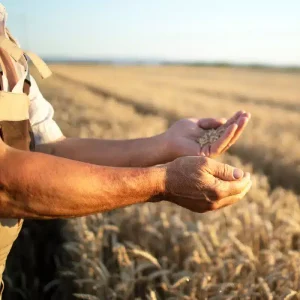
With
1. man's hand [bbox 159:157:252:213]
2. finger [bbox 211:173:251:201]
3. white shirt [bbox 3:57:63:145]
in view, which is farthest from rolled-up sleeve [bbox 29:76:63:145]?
finger [bbox 211:173:251:201]

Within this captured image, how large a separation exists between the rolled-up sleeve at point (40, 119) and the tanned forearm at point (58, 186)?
0.50 meters

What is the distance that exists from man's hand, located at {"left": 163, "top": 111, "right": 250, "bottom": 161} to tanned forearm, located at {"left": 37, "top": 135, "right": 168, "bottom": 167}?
0.05m

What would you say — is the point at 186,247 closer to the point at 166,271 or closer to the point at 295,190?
the point at 166,271

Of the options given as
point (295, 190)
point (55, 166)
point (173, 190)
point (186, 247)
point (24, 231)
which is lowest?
point (295, 190)

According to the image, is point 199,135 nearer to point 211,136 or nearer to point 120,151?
point 211,136

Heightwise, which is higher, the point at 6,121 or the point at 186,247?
the point at 6,121

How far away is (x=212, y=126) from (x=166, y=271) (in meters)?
0.61

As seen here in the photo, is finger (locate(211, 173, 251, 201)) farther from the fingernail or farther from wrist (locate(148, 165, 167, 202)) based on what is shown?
wrist (locate(148, 165, 167, 202))

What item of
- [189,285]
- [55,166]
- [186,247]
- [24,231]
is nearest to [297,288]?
[189,285]

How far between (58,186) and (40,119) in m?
0.59

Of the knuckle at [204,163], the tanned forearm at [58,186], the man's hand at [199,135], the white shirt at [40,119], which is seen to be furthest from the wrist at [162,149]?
the tanned forearm at [58,186]

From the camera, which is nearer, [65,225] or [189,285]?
[189,285]

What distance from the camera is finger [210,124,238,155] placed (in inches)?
77.3

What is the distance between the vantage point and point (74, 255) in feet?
9.05
